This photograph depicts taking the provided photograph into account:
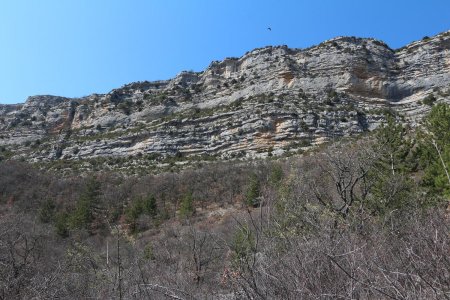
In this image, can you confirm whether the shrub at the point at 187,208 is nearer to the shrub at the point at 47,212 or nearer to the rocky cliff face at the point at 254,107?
the shrub at the point at 47,212

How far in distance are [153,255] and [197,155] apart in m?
24.5

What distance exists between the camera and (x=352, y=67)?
161ft

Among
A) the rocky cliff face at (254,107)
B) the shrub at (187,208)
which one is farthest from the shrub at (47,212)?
the rocky cliff face at (254,107)

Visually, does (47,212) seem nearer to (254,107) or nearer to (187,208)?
(187,208)

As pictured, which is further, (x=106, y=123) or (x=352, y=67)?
(x=106, y=123)

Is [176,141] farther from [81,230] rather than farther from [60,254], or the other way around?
[60,254]

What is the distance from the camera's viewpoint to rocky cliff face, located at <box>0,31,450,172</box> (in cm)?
4244

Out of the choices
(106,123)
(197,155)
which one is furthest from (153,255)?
(106,123)

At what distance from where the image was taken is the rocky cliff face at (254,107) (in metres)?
42.4

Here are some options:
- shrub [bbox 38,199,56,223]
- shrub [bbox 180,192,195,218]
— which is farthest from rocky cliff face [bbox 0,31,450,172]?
shrub [bbox 180,192,195,218]

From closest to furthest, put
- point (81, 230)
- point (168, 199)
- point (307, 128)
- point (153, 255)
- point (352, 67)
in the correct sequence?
point (153, 255)
point (81, 230)
point (168, 199)
point (307, 128)
point (352, 67)

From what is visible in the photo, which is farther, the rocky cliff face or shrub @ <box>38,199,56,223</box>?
the rocky cliff face

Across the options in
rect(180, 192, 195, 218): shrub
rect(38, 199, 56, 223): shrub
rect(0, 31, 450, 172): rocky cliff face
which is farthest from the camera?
rect(0, 31, 450, 172): rocky cliff face

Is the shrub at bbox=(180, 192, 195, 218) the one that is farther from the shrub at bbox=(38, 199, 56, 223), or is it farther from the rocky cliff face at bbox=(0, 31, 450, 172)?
the rocky cliff face at bbox=(0, 31, 450, 172)
